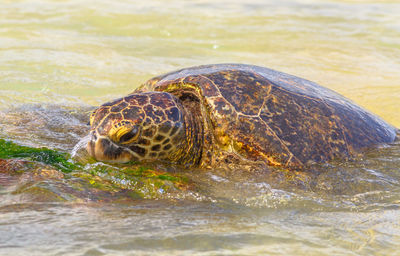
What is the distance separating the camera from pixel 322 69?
846cm

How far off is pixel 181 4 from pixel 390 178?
34.8 feet

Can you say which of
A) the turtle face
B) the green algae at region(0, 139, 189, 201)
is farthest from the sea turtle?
the green algae at region(0, 139, 189, 201)

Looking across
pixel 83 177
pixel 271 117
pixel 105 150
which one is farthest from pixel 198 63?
pixel 83 177

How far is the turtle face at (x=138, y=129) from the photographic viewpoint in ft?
12.3

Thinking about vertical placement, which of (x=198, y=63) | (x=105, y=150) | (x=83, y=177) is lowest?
(x=83, y=177)

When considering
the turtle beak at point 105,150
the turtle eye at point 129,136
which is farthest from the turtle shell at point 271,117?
the turtle beak at point 105,150

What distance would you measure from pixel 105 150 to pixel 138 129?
0.29 metres

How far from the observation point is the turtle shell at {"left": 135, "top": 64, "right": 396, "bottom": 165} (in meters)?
3.96

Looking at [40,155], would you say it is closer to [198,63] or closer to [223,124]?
[223,124]

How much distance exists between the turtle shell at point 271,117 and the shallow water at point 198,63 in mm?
179

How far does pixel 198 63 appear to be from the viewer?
28.1 ft

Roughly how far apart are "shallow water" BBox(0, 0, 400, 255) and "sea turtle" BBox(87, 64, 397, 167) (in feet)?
0.61

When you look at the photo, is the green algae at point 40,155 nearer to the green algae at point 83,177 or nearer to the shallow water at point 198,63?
the green algae at point 83,177

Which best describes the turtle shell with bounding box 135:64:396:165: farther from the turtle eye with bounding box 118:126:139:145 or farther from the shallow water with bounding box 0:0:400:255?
the turtle eye with bounding box 118:126:139:145
